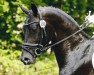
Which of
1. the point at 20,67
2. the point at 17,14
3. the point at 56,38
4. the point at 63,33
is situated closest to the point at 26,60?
the point at 56,38

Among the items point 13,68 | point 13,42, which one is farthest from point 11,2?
point 13,68

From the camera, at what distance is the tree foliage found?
10977 mm

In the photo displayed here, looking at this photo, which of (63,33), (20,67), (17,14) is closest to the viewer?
(63,33)

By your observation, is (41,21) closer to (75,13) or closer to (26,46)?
(26,46)

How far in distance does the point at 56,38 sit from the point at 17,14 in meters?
4.86

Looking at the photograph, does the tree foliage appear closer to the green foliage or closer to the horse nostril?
the green foliage

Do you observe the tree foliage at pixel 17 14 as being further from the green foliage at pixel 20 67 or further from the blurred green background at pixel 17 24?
the green foliage at pixel 20 67

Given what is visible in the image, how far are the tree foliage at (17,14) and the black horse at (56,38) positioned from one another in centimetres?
465

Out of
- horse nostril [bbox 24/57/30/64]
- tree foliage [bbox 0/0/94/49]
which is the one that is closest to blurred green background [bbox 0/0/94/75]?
tree foliage [bbox 0/0/94/49]

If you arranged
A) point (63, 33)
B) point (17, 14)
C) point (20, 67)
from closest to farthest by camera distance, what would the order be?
point (63, 33)
point (20, 67)
point (17, 14)

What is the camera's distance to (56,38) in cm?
630

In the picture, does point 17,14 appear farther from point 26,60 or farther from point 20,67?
point 26,60

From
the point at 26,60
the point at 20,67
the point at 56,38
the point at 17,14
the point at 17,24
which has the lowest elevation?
the point at 20,67

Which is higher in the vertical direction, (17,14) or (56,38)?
(17,14)
